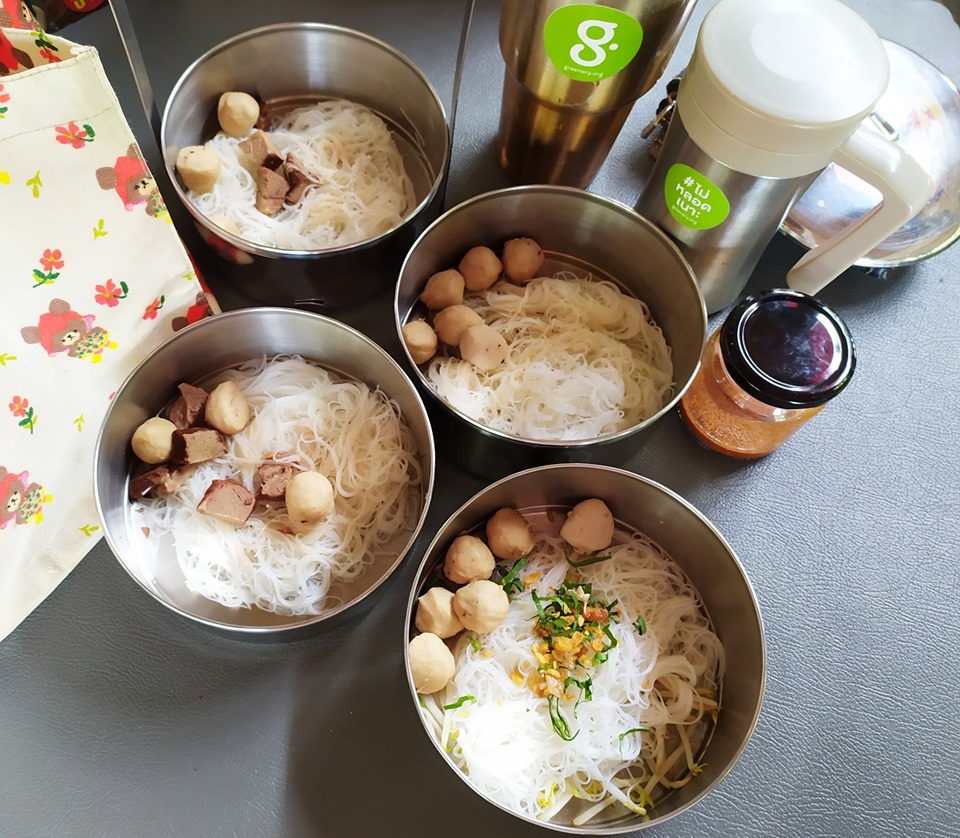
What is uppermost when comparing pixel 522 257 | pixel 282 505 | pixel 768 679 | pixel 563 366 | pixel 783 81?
pixel 783 81

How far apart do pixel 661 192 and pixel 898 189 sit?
1.17 ft

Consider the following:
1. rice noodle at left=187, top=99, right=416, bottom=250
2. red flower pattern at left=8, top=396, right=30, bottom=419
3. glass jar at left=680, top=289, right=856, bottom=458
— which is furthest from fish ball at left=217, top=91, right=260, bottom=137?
glass jar at left=680, top=289, right=856, bottom=458

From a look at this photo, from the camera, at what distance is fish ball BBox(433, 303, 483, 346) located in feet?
4.29

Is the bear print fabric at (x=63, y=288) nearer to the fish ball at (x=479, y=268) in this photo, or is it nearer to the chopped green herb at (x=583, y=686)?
the fish ball at (x=479, y=268)

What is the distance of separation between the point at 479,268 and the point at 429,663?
67 centimetres

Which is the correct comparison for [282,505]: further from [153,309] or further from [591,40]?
[591,40]

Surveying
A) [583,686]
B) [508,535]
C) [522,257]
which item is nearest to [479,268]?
[522,257]

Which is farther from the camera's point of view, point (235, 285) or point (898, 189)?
point (235, 285)

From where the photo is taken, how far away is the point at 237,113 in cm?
142

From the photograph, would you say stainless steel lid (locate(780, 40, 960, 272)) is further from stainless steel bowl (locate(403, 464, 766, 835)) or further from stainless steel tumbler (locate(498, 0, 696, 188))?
stainless steel bowl (locate(403, 464, 766, 835))

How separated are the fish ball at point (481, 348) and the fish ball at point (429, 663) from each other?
451 millimetres

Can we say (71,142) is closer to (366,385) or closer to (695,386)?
(366,385)

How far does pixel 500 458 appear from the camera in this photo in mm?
1193

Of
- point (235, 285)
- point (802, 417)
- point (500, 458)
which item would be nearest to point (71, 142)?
point (235, 285)
